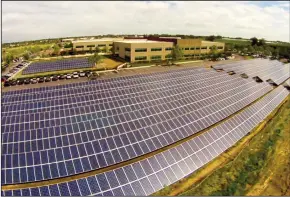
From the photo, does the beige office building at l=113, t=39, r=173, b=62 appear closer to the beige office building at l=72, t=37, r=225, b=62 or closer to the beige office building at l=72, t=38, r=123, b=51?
the beige office building at l=72, t=37, r=225, b=62

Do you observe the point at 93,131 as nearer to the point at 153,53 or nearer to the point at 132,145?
the point at 132,145

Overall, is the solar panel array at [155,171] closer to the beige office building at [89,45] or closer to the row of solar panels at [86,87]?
the row of solar panels at [86,87]

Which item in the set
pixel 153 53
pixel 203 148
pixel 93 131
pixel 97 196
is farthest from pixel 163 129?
pixel 153 53

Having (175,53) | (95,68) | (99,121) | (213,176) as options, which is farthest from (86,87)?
(175,53)

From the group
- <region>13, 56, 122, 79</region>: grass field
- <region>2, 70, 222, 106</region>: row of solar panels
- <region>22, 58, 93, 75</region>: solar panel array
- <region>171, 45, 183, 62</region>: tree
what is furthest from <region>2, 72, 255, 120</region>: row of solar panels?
<region>171, 45, 183, 62</region>: tree

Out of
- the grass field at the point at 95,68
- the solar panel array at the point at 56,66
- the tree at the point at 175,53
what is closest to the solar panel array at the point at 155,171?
the grass field at the point at 95,68

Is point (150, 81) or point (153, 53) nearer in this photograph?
point (150, 81)
